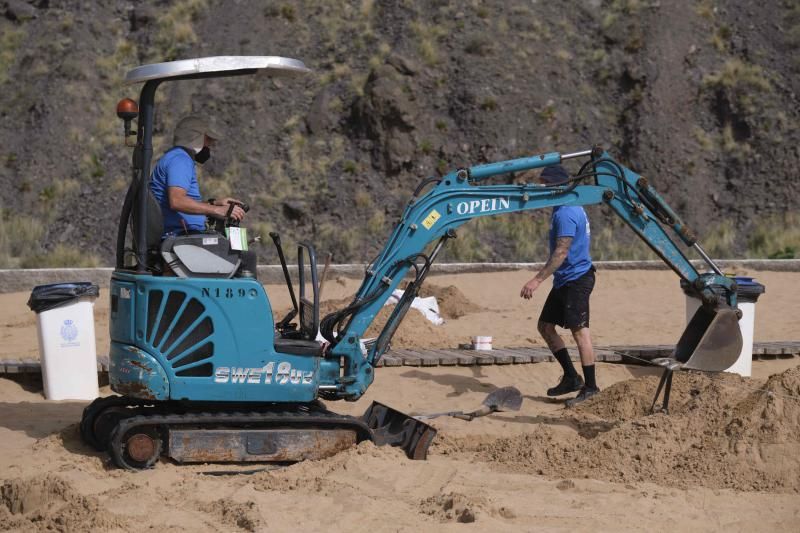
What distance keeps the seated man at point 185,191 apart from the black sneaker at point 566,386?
3489mm

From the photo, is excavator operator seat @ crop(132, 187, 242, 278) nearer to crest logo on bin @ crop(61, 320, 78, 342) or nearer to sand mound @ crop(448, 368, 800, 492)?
sand mound @ crop(448, 368, 800, 492)

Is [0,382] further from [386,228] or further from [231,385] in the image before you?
[386,228]

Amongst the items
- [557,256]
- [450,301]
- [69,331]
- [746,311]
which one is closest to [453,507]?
[557,256]

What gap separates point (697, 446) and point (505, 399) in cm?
218

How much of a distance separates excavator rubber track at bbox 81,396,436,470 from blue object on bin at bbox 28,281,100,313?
1890 mm

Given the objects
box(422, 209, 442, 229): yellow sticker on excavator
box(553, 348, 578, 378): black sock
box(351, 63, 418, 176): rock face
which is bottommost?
box(553, 348, 578, 378): black sock

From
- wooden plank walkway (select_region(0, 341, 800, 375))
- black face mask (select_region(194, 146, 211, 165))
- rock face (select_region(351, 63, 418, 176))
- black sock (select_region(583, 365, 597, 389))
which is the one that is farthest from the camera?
rock face (select_region(351, 63, 418, 176))

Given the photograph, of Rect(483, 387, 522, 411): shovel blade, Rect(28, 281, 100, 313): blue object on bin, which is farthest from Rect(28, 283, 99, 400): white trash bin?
Rect(483, 387, 522, 411): shovel blade

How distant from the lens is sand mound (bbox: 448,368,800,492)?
6986 millimetres

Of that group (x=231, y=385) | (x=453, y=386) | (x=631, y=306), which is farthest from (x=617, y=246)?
(x=231, y=385)

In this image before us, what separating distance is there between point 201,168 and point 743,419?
700 inches

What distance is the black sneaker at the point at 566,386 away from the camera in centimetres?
967

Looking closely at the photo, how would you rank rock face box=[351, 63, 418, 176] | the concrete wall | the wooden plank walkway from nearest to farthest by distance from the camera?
the wooden plank walkway < the concrete wall < rock face box=[351, 63, 418, 176]

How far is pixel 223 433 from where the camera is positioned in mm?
7281
